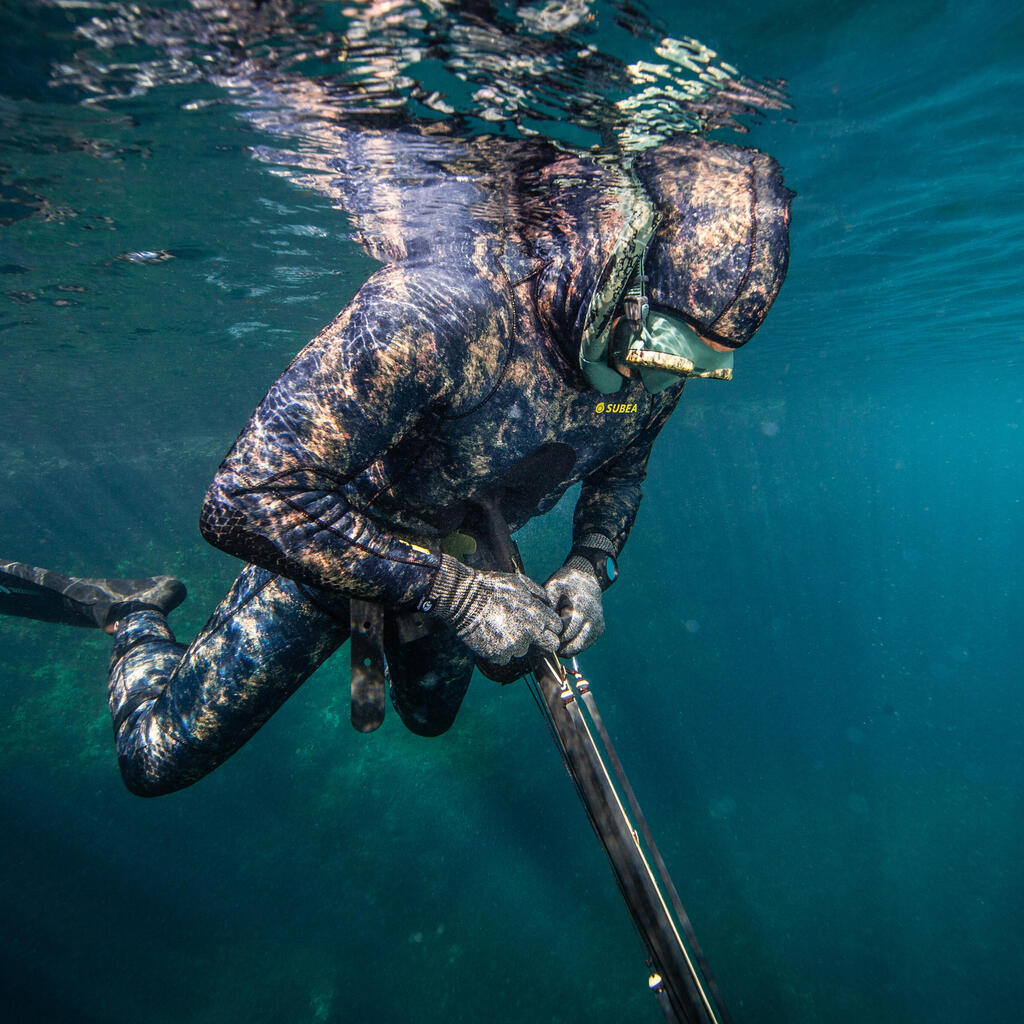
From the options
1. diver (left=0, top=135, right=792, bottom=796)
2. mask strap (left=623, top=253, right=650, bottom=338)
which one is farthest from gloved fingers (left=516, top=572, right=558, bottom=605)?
mask strap (left=623, top=253, right=650, bottom=338)

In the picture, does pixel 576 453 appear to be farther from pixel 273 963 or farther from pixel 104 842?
pixel 104 842

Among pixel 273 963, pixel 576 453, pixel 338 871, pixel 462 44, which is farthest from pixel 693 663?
pixel 462 44

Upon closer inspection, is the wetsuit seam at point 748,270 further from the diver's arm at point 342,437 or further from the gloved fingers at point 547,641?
the gloved fingers at point 547,641

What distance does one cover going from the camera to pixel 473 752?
1138 centimetres

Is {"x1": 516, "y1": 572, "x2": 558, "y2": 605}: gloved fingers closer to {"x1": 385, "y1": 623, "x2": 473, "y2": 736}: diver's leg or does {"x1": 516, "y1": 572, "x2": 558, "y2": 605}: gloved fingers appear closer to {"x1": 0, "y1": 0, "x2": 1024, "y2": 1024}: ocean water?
{"x1": 385, "y1": 623, "x2": 473, "y2": 736}: diver's leg

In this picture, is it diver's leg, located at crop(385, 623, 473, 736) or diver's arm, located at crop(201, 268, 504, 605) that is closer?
diver's arm, located at crop(201, 268, 504, 605)

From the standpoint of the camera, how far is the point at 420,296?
6.97 feet

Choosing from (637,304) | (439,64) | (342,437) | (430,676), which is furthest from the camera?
(430,676)

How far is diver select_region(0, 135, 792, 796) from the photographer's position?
1.92 m

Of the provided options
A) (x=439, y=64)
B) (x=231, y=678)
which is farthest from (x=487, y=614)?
(x=439, y=64)

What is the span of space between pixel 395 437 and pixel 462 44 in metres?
3.32

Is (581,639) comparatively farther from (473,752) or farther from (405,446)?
(473,752)

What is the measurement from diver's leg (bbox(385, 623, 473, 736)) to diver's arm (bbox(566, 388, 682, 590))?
42.4 inches

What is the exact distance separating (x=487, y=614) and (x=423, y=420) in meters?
0.96
